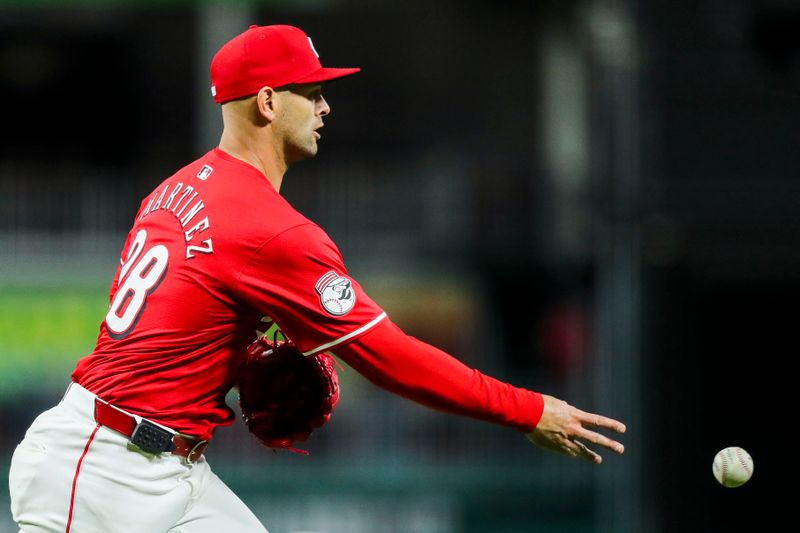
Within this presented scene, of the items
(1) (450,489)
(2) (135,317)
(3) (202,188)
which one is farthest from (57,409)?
(1) (450,489)

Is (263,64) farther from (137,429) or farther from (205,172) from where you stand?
(137,429)

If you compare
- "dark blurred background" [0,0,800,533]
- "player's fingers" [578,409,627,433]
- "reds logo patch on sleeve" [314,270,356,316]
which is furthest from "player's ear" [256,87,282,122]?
"dark blurred background" [0,0,800,533]

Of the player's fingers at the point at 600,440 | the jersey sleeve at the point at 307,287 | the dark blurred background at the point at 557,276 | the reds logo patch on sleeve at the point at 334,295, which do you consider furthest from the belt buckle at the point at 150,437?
the dark blurred background at the point at 557,276

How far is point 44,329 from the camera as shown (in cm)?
1203

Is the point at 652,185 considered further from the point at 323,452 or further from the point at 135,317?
the point at 135,317

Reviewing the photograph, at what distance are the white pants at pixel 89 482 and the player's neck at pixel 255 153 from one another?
0.85m

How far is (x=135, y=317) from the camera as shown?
12.7 ft

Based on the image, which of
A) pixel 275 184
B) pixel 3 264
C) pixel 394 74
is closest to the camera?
pixel 275 184

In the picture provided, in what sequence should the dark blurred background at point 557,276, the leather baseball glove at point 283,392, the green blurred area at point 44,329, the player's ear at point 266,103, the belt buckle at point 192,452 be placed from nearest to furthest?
the belt buckle at point 192,452
the player's ear at point 266,103
the leather baseball glove at point 283,392
the dark blurred background at point 557,276
the green blurred area at point 44,329

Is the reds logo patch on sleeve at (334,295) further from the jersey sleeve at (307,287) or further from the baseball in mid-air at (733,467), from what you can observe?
the baseball in mid-air at (733,467)

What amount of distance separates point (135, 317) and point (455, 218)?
1024 centimetres

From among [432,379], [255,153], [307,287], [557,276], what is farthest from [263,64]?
[557,276]

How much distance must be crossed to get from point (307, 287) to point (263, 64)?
2.52 ft

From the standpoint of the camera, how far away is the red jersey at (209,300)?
12.5ft
